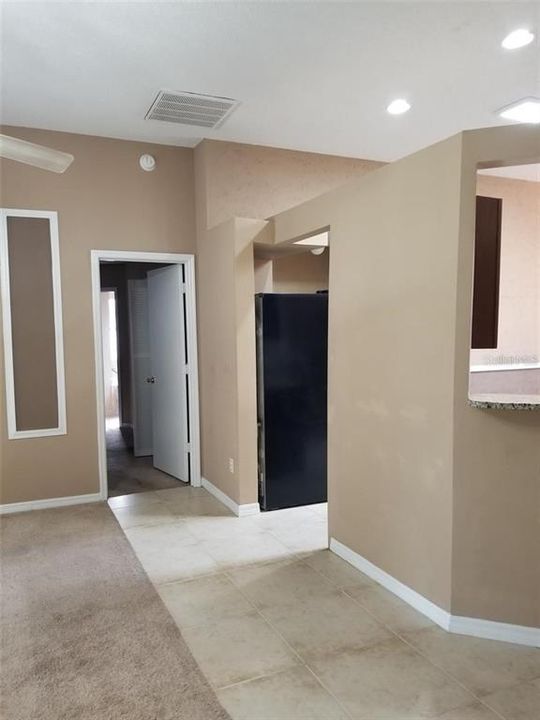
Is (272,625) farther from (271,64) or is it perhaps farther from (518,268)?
(518,268)

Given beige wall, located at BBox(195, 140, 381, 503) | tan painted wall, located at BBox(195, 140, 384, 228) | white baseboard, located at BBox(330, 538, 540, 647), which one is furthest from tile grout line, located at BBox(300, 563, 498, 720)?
tan painted wall, located at BBox(195, 140, 384, 228)

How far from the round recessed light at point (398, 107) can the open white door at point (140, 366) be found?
3466 mm

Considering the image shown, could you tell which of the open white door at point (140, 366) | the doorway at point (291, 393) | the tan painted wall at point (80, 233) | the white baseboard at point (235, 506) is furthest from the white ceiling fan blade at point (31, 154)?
the open white door at point (140, 366)

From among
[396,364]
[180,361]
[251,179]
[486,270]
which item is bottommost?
[180,361]

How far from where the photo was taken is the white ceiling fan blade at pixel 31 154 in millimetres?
2123

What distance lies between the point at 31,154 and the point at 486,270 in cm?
225

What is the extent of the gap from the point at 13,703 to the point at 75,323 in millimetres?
2904

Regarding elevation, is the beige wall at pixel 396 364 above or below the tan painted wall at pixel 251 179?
below

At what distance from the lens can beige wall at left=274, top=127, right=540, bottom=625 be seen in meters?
2.42

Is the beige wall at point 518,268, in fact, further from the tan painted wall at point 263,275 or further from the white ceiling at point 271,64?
the tan painted wall at point 263,275

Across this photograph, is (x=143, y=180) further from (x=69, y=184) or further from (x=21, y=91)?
(x=21, y=91)

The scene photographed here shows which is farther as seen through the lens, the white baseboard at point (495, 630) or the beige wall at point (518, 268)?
the beige wall at point (518, 268)

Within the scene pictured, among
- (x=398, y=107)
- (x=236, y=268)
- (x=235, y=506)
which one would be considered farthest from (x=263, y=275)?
(x=235, y=506)

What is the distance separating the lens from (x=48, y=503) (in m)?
4.39
